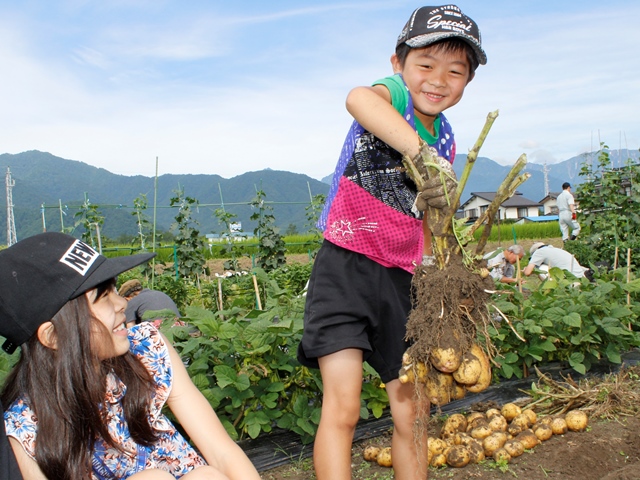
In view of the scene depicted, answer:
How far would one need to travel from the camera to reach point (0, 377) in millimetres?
2004

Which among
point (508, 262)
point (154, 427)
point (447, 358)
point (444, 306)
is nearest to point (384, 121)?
point (444, 306)

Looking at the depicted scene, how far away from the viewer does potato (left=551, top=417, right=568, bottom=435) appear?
2988 millimetres

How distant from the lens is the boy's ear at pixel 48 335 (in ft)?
4.71

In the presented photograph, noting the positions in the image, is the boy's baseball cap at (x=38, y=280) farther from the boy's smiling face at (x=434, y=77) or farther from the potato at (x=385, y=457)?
the potato at (x=385, y=457)

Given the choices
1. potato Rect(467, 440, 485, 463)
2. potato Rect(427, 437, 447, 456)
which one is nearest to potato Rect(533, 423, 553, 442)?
potato Rect(467, 440, 485, 463)

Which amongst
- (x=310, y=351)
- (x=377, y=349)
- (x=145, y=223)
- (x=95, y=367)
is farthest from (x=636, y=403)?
(x=145, y=223)

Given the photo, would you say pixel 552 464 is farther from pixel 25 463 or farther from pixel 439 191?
pixel 25 463

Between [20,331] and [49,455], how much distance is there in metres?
0.31

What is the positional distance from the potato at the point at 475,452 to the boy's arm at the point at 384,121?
173 centimetres

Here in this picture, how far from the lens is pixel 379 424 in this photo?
10.0 feet

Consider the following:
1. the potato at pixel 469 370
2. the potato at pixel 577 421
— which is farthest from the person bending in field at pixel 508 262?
the potato at pixel 469 370

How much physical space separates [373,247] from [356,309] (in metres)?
0.20

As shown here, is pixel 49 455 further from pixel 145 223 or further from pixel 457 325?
pixel 145 223

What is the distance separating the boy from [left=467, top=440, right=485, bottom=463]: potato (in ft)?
3.01
